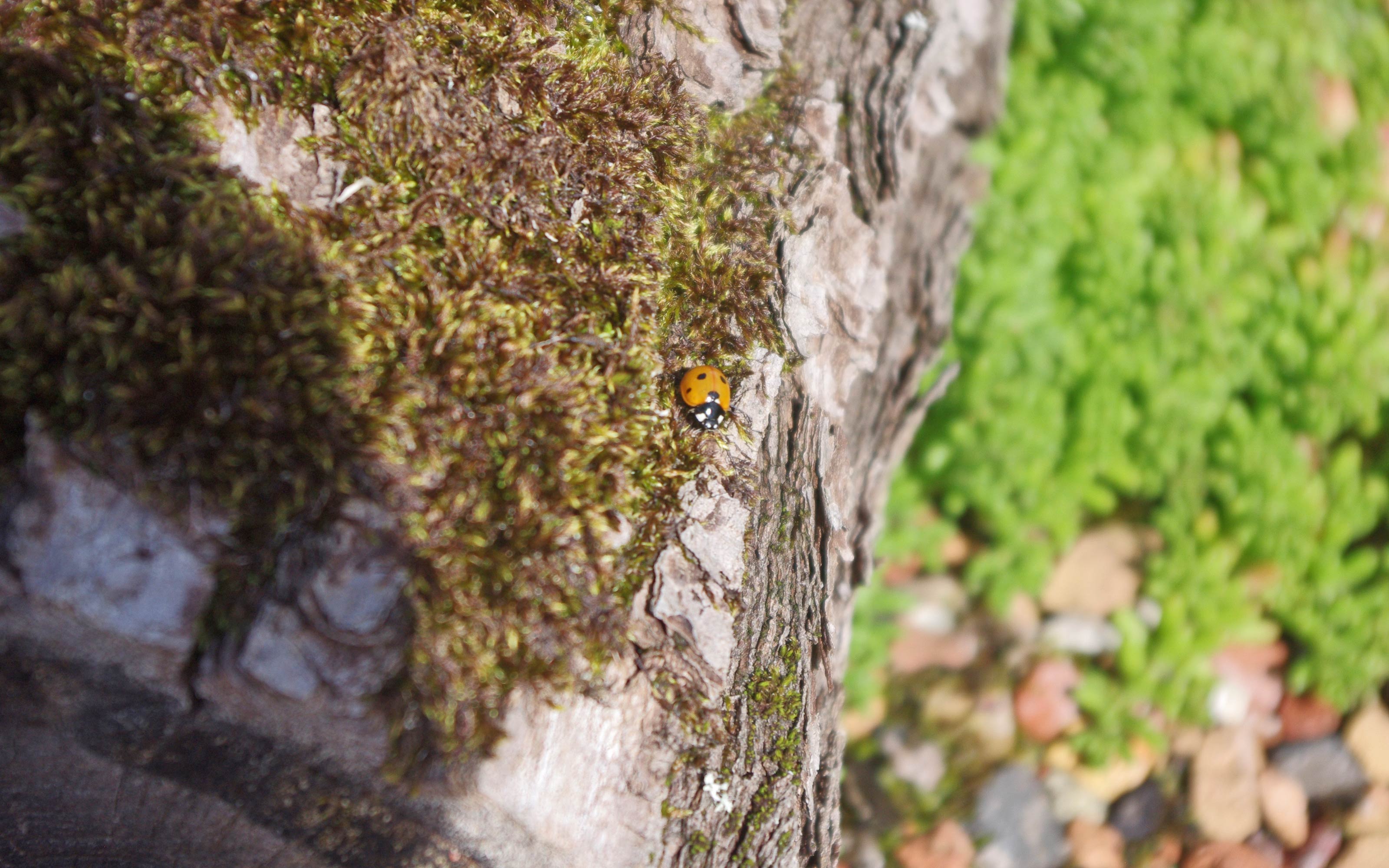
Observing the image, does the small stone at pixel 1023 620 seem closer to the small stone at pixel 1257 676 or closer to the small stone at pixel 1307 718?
the small stone at pixel 1257 676

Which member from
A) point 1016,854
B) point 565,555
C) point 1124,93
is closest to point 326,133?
point 565,555

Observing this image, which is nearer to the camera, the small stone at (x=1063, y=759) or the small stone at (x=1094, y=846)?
the small stone at (x=1094, y=846)

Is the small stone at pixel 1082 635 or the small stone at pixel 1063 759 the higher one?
the small stone at pixel 1082 635

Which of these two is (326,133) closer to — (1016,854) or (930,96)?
(930,96)

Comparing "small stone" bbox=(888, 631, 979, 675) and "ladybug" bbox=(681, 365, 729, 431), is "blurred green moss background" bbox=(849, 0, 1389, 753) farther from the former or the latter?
"ladybug" bbox=(681, 365, 729, 431)

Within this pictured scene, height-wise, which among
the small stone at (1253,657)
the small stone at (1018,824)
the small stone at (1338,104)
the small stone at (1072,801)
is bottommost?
the small stone at (1018,824)

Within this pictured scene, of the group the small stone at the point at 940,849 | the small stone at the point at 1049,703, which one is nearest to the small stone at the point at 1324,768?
the small stone at the point at 1049,703

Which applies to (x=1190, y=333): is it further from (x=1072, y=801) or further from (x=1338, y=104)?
(x=1072, y=801)

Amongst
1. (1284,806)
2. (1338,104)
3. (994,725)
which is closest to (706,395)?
(994,725)
